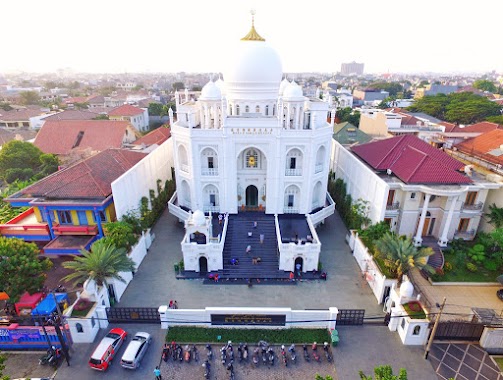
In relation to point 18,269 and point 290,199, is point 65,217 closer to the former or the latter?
point 18,269

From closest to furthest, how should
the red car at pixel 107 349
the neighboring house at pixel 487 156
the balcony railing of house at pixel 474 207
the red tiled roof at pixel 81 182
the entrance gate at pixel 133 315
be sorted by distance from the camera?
the red car at pixel 107 349
the entrance gate at pixel 133 315
the red tiled roof at pixel 81 182
the balcony railing of house at pixel 474 207
the neighboring house at pixel 487 156

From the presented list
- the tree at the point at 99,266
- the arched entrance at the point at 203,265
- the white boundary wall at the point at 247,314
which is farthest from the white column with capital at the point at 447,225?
the tree at the point at 99,266

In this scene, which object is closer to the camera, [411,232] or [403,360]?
[403,360]

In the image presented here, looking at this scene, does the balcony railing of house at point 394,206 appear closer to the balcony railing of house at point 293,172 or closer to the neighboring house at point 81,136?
the balcony railing of house at point 293,172

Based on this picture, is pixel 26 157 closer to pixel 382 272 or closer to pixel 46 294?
pixel 46 294

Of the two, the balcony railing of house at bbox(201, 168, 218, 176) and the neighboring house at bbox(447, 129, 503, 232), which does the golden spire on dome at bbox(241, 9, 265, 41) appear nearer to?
the balcony railing of house at bbox(201, 168, 218, 176)

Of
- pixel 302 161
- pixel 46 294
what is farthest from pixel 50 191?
pixel 302 161
